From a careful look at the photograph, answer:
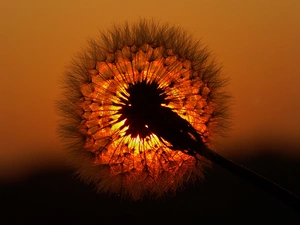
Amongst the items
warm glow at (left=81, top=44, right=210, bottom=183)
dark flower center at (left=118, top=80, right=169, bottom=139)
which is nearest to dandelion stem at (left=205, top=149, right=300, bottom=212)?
dark flower center at (left=118, top=80, right=169, bottom=139)

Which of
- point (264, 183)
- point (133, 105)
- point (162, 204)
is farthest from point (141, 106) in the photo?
point (162, 204)

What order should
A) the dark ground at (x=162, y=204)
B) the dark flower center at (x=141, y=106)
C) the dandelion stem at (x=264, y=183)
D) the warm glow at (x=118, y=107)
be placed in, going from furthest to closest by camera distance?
the dark ground at (x=162, y=204) → the warm glow at (x=118, y=107) → the dark flower center at (x=141, y=106) → the dandelion stem at (x=264, y=183)

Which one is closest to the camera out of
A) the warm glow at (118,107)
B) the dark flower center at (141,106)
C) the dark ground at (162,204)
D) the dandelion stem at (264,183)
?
the dandelion stem at (264,183)

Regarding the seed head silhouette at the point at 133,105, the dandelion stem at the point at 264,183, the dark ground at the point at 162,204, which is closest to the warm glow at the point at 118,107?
the seed head silhouette at the point at 133,105

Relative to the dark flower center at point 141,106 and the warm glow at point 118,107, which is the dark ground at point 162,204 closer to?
the warm glow at point 118,107

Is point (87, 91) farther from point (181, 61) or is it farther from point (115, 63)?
point (181, 61)

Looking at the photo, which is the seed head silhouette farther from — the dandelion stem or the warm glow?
the dandelion stem
